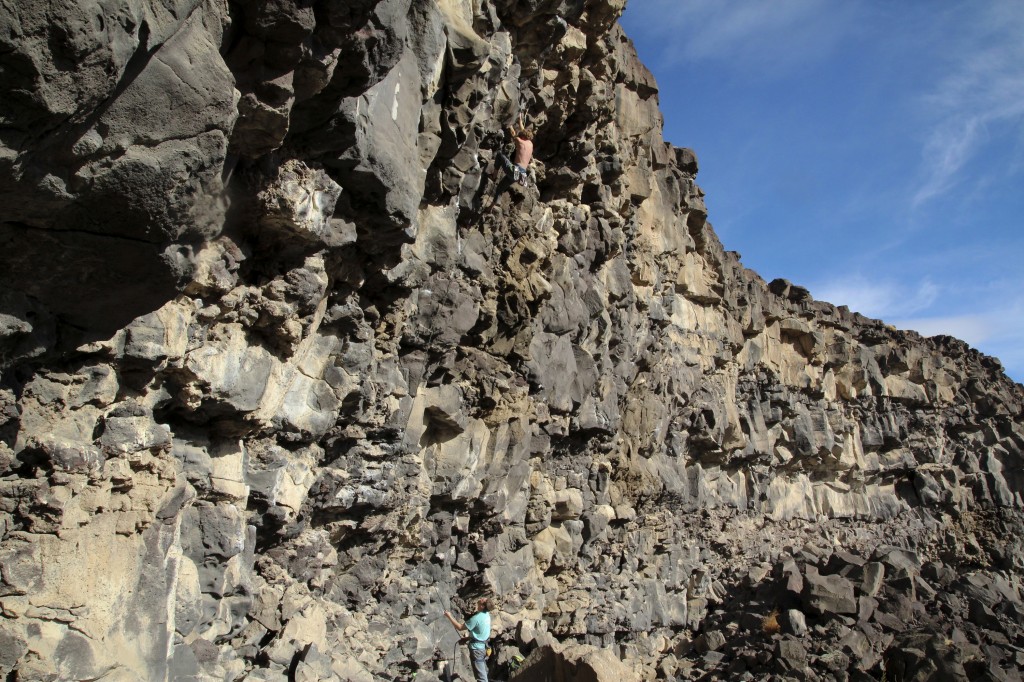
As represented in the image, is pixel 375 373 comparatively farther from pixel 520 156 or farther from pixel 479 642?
pixel 520 156

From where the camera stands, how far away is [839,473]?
2305cm

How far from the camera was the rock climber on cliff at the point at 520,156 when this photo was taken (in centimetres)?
860

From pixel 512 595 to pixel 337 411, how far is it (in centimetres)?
491

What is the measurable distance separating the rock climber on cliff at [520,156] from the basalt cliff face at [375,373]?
169mm

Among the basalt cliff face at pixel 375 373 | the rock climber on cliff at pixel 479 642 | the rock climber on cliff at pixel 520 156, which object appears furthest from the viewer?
the rock climber on cliff at pixel 520 156

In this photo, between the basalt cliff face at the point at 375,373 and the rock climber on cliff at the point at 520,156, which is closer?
the basalt cliff face at the point at 375,373

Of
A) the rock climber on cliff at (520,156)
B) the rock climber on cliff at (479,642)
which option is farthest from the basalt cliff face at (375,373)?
the rock climber on cliff at (479,642)

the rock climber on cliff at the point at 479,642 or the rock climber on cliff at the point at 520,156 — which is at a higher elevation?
the rock climber on cliff at the point at 520,156

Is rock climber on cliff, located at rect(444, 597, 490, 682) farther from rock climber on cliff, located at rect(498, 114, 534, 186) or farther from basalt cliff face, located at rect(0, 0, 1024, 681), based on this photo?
rock climber on cliff, located at rect(498, 114, 534, 186)

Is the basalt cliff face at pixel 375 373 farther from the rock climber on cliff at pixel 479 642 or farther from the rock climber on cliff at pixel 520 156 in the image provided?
the rock climber on cliff at pixel 479 642

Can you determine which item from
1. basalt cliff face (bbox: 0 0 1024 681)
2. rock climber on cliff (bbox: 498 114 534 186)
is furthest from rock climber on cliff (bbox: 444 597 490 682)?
rock climber on cliff (bbox: 498 114 534 186)

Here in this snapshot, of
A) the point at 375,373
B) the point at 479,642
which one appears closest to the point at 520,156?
the point at 375,373

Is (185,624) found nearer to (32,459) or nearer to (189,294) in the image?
(32,459)

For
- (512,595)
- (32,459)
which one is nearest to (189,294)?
(32,459)
